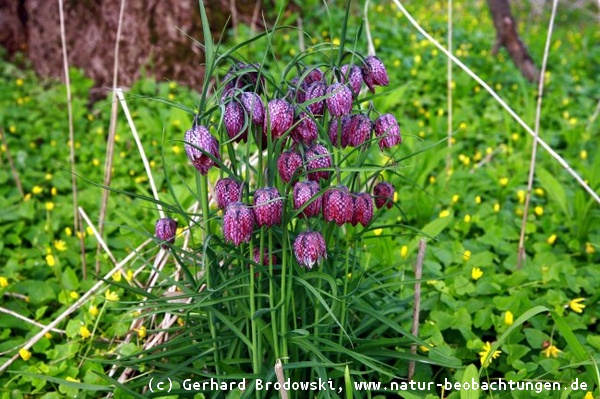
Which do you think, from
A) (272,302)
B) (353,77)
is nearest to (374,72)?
(353,77)

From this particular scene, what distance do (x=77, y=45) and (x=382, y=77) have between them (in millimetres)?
3158

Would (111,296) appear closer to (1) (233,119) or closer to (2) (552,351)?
(1) (233,119)

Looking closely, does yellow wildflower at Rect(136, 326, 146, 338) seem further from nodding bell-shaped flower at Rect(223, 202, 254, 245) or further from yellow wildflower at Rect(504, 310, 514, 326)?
yellow wildflower at Rect(504, 310, 514, 326)

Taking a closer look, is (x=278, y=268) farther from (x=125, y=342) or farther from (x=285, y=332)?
(x=125, y=342)

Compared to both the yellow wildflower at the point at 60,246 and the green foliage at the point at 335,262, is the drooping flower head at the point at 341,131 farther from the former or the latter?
the yellow wildflower at the point at 60,246

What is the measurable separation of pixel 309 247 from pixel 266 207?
12 cm

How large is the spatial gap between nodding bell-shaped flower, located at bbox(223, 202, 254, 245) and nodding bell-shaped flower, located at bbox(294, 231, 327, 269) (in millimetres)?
111

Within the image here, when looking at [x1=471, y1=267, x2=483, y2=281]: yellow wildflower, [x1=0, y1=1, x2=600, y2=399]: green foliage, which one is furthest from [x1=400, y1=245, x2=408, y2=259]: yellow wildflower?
[x1=471, y1=267, x2=483, y2=281]: yellow wildflower

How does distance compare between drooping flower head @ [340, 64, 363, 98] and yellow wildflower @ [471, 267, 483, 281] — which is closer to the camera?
drooping flower head @ [340, 64, 363, 98]

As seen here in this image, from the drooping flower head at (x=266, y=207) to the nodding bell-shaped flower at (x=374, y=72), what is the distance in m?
0.32

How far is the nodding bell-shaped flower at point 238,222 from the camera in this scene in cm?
126

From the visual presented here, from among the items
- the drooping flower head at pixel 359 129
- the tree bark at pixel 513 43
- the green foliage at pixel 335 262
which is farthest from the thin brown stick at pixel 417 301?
the tree bark at pixel 513 43

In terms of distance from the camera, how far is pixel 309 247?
1316mm

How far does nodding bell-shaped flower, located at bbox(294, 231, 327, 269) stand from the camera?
1314 millimetres
